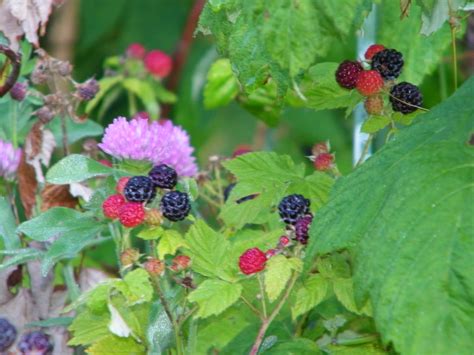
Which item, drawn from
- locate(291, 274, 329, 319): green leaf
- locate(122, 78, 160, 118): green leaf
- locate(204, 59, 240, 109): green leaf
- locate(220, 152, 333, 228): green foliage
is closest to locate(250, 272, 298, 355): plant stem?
locate(291, 274, 329, 319): green leaf

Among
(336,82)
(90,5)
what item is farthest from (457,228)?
(90,5)

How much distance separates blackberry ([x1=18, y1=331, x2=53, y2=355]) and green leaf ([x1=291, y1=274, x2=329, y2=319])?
0.29 metres

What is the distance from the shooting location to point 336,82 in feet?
3.41

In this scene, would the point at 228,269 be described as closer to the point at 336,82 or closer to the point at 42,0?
the point at 336,82

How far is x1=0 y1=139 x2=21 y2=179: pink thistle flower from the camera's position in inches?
43.8

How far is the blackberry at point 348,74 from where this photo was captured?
0.99 metres

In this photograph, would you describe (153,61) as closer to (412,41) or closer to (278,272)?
(412,41)

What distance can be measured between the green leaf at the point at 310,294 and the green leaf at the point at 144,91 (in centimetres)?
78

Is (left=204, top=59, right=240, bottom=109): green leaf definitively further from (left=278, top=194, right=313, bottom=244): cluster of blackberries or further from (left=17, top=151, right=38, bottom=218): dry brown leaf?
(left=278, top=194, right=313, bottom=244): cluster of blackberries

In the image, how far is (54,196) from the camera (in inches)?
45.9

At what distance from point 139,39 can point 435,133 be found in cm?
175

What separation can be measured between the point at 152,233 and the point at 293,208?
4.9 inches

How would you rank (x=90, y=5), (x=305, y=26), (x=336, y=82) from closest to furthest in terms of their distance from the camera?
(x=305, y=26) < (x=336, y=82) < (x=90, y=5)

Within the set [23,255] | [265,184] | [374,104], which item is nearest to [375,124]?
[374,104]
